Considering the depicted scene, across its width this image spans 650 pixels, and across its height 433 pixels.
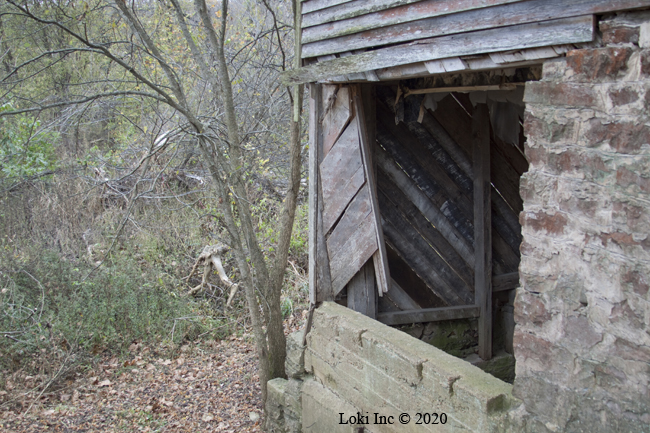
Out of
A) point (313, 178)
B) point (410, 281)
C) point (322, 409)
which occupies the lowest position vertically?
point (322, 409)

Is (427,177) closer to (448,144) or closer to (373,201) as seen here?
(448,144)

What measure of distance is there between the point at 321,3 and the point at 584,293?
9.22 ft

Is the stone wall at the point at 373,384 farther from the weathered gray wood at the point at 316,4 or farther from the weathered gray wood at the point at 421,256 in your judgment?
the weathered gray wood at the point at 316,4

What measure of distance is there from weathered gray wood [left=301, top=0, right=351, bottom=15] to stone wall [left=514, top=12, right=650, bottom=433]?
6.14 feet

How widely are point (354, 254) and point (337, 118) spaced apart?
1.11 meters

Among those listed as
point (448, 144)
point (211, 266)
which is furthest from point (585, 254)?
point (211, 266)

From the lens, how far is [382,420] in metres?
3.51

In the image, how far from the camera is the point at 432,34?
298 centimetres

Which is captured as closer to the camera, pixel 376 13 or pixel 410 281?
pixel 376 13

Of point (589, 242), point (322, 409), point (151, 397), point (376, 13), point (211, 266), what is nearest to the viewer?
point (589, 242)

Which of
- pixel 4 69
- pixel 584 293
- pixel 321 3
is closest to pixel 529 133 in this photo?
pixel 584 293

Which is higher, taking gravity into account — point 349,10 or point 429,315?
point 349,10

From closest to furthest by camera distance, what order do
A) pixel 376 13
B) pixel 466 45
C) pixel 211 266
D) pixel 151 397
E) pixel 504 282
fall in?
pixel 466 45 → pixel 376 13 → pixel 504 282 → pixel 151 397 → pixel 211 266

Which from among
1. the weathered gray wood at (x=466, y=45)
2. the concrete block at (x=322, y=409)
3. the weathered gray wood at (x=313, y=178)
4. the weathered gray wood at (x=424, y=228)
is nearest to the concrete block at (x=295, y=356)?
the concrete block at (x=322, y=409)
